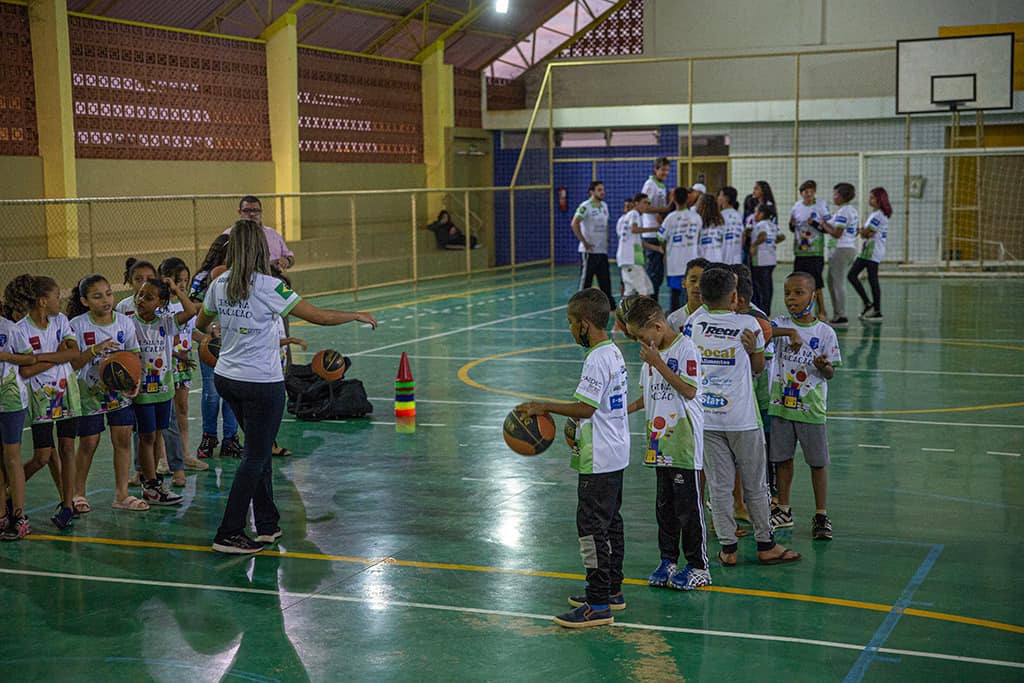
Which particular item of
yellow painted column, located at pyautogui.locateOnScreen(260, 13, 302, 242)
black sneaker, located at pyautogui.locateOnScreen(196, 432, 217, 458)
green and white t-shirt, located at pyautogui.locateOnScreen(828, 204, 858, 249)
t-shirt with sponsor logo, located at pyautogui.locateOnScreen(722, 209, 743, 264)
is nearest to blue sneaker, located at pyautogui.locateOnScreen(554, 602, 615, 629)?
black sneaker, located at pyautogui.locateOnScreen(196, 432, 217, 458)

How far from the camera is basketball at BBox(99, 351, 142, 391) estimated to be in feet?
26.1

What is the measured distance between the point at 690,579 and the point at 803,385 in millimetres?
1588

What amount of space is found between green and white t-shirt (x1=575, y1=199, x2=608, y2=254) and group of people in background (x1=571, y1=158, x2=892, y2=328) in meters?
0.02

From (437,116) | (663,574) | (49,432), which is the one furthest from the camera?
(437,116)

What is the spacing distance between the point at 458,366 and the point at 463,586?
28.0ft

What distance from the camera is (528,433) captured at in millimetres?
6191

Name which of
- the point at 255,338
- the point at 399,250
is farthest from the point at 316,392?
the point at 399,250

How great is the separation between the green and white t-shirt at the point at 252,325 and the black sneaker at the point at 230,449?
3.11m

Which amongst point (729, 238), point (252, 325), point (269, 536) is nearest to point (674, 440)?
point (252, 325)

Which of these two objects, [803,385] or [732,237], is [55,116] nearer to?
[732,237]

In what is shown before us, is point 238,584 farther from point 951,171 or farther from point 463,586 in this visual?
point 951,171

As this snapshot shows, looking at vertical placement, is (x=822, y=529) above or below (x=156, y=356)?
below

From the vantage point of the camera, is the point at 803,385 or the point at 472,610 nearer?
the point at 472,610

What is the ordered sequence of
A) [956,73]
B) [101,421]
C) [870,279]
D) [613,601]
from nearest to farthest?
1. [613,601]
2. [101,421]
3. [870,279]
4. [956,73]
